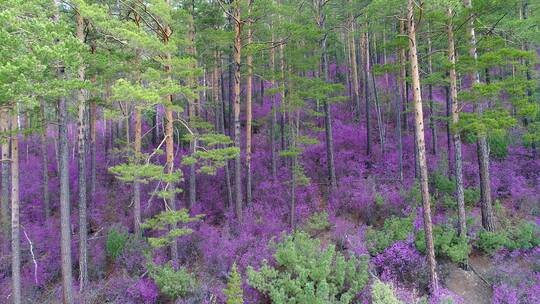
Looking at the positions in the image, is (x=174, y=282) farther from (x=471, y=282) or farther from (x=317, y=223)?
(x=471, y=282)

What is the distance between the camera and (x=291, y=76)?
14609 millimetres

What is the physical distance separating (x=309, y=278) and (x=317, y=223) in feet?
13.8

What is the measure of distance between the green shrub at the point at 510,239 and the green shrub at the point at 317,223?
18.4 ft

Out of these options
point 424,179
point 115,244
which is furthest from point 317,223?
point 115,244

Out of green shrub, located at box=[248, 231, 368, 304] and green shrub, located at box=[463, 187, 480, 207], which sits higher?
green shrub, located at box=[463, 187, 480, 207]

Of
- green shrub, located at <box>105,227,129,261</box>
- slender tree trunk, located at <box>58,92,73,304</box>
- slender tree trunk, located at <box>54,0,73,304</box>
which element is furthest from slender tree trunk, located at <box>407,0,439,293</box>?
green shrub, located at <box>105,227,129,261</box>

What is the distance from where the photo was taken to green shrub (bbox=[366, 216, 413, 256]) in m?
12.5

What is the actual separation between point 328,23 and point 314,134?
7.61 metres

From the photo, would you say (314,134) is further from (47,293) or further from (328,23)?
(47,293)

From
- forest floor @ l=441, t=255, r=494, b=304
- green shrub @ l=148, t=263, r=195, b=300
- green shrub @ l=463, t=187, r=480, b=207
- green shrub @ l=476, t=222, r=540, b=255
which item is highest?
green shrub @ l=463, t=187, r=480, b=207

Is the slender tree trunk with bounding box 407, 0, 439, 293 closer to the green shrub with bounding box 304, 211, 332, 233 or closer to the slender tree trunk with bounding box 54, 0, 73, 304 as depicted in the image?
the green shrub with bounding box 304, 211, 332, 233

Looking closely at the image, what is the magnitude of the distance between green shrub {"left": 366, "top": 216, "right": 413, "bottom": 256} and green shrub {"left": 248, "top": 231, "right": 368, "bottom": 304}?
146cm

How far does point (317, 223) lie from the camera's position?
14828 millimetres

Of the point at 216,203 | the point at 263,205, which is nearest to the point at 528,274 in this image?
the point at 263,205
